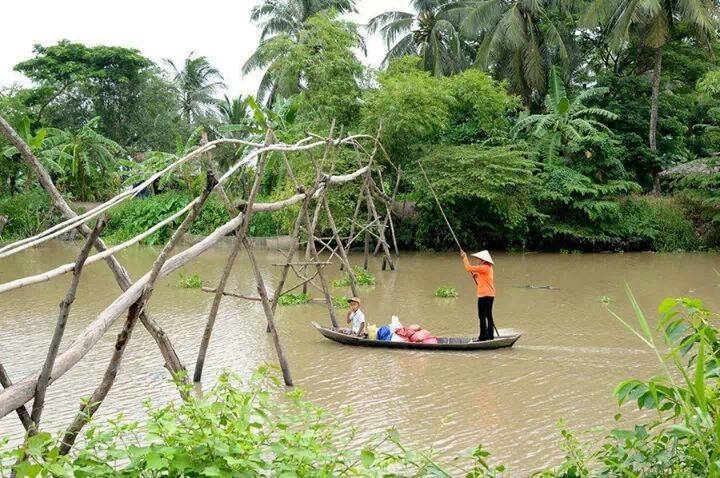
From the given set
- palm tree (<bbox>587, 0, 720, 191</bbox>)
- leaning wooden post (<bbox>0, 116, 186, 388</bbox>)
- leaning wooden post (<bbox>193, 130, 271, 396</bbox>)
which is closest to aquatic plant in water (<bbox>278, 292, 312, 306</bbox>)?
leaning wooden post (<bbox>193, 130, 271, 396</bbox>)

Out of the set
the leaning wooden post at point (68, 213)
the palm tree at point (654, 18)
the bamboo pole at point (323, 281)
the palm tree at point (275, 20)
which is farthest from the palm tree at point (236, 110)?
the leaning wooden post at point (68, 213)

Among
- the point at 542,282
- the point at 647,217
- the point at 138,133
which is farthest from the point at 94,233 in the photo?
the point at 138,133

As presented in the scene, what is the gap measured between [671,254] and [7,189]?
2417 cm

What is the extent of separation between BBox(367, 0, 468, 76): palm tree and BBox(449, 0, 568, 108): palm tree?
2.30 metres

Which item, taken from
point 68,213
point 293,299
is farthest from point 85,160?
point 68,213

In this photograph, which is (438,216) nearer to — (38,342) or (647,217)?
(647,217)

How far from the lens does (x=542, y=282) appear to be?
54.8 ft

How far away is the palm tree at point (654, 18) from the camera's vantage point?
69.5ft

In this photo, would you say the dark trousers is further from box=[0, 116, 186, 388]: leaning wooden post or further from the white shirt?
box=[0, 116, 186, 388]: leaning wooden post

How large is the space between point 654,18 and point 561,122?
11.8ft

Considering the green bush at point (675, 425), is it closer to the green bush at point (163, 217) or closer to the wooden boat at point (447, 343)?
the wooden boat at point (447, 343)

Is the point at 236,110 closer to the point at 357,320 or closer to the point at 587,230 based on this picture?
the point at 587,230

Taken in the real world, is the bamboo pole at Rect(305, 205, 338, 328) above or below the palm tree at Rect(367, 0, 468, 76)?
below

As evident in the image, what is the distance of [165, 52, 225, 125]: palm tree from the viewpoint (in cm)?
3791
